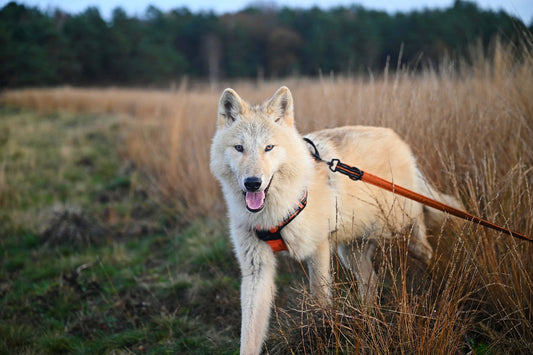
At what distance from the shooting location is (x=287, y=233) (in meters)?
2.46

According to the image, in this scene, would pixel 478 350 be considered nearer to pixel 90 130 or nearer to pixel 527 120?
pixel 527 120

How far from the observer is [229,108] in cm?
280

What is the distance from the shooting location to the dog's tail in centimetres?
283

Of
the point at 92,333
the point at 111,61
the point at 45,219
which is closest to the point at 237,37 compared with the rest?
the point at 111,61

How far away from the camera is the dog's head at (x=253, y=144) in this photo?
2.23m

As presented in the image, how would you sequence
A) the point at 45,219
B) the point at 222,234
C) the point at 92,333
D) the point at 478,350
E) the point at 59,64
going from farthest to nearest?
1. the point at 59,64
2. the point at 45,219
3. the point at 222,234
4. the point at 92,333
5. the point at 478,350

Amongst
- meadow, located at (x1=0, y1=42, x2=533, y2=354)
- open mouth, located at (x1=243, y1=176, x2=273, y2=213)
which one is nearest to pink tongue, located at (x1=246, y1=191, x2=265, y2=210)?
open mouth, located at (x1=243, y1=176, x2=273, y2=213)

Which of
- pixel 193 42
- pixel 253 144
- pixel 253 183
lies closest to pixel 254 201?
pixel 253 183

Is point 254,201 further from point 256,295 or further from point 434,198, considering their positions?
point 434,198

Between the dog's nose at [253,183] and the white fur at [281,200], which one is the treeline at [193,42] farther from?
the dog's nose at [253,183]

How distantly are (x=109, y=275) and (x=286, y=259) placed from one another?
2.26 metres

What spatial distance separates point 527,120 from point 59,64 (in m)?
32.0

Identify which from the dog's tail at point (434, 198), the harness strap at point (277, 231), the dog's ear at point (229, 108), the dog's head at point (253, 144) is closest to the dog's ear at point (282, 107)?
the dog's head at point (253, 144)

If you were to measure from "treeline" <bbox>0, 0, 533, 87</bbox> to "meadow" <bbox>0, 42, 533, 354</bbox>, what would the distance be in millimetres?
9648
